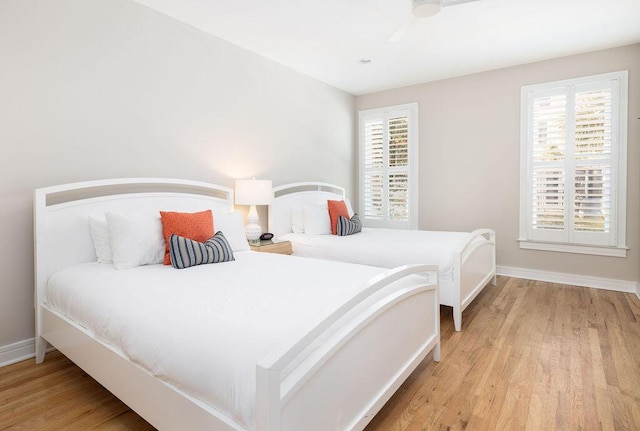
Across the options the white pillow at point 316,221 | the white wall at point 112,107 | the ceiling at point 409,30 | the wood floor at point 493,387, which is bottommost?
the wood floor at point 493,387

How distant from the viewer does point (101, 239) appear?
241 cm

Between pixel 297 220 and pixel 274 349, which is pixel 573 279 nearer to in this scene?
pixel 297 220

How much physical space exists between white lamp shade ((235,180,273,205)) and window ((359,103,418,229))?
7.58ft

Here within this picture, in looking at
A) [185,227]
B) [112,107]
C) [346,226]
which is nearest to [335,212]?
[346,226]

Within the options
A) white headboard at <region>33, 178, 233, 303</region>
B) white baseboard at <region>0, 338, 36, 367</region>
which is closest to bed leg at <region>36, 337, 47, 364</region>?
white baseboard at <region>0, 338, 36, 367</region>

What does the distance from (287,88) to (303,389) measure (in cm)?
379

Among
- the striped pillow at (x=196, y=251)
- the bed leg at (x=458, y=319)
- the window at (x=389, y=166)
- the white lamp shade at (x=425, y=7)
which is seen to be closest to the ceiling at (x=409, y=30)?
the white lamp shade at (x=425, y=7)

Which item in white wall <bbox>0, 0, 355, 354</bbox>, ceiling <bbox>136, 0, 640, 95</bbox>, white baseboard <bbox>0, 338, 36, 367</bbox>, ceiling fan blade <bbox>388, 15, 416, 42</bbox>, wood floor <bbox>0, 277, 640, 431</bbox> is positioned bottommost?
wood floor <bbox>0, 277, 640, 431</bbox>

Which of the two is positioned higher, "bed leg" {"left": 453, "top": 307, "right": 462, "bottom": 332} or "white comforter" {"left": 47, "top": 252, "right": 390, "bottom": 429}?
"white comforter" {"left": 47, "top": 252, "right": 390, "bottom": 429}

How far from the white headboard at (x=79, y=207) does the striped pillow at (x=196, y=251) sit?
484mm

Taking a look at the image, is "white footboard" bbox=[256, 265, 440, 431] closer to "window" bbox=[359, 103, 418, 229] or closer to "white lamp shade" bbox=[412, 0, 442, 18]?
"white lamp shade" bbox=[412, 0, 442, 18]

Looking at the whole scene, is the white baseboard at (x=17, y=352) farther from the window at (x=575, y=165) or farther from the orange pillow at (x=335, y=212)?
the window at (x=575, y=165)

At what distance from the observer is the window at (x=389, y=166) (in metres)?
5.10

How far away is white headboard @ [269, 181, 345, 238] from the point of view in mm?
3979
